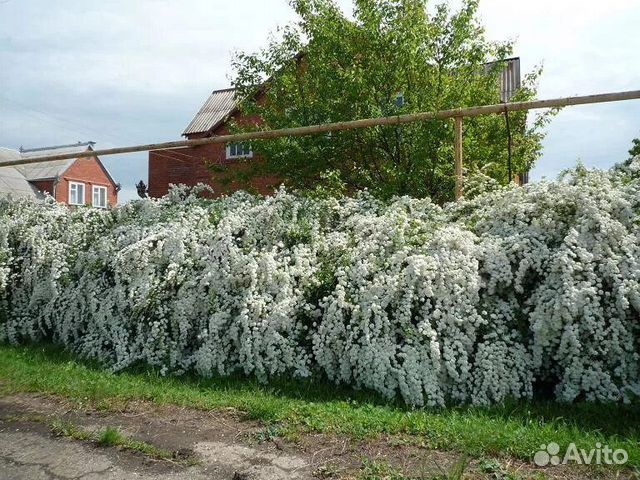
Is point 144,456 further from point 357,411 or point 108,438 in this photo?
point 357,411

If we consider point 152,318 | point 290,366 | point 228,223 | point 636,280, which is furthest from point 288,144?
point 636,280

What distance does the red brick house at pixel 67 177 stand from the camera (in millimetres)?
32469

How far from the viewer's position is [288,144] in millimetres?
9445

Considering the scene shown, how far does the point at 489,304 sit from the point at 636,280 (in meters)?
1.06

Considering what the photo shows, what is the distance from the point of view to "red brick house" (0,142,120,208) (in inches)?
1278

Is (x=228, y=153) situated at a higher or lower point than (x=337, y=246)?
higher

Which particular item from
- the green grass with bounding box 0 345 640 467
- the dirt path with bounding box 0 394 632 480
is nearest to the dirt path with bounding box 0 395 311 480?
the dirt path with bounding box 0 394 632 480

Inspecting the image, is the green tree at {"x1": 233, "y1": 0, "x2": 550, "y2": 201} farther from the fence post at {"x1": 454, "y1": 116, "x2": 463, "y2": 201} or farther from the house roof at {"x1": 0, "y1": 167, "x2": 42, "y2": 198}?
the house roof at {"x1": 0, "y1": 167, "x2": 42, "y2": 198}

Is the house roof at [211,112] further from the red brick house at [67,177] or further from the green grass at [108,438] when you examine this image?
the green grass at [108,438]

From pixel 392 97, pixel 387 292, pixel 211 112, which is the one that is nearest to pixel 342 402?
pixel 387 292

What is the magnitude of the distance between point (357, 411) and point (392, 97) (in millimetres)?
6026

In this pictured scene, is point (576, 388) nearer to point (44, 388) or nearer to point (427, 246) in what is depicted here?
point (427, 246)

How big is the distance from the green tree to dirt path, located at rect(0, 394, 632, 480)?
4.68 meters

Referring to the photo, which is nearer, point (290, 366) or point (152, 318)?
point (290, 366)
